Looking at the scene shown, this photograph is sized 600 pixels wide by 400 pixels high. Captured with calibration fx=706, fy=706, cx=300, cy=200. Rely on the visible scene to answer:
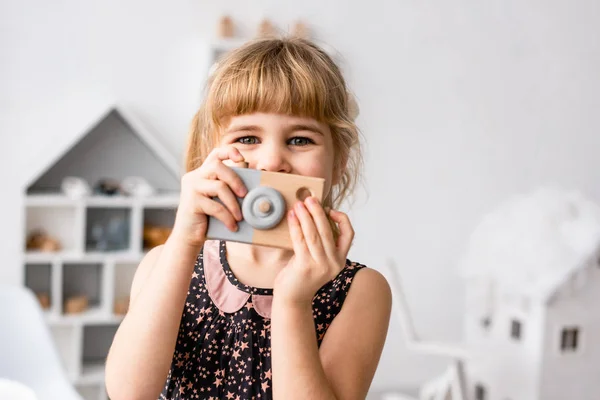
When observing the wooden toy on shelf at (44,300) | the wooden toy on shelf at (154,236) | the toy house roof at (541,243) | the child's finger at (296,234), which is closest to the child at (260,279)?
the child's finger at (296,234)

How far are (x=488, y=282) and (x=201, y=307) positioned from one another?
1263 millimetres

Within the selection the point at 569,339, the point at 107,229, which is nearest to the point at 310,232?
the point at 569,339

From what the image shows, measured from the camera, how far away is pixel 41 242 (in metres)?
1.90

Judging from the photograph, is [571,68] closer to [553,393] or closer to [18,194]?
[553,393]

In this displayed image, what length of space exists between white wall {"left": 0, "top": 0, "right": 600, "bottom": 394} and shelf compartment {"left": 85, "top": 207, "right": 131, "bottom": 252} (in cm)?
22

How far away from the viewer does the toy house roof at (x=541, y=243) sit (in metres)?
1.67

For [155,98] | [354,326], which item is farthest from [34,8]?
[354,326]

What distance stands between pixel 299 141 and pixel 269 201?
0.45 feet

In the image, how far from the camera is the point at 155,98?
6.89 feet

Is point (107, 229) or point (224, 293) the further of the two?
point (107, 229)

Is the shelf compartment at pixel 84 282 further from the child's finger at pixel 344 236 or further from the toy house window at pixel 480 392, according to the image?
the child's finger at pixel 344 236

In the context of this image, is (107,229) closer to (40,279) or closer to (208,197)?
(40,279)

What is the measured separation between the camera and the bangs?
722 mm

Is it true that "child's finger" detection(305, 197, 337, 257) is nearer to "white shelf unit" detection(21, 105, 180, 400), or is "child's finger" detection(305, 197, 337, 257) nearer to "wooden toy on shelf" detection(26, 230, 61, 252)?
"white shelf unit" detection(21, 105, 180, 400)
